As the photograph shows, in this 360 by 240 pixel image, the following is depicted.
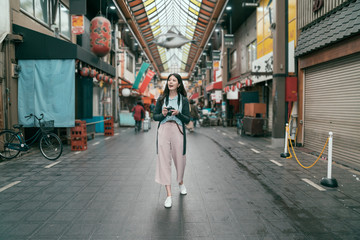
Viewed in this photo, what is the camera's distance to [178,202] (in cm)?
417

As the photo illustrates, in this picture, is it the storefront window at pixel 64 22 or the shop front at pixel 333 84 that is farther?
the storefront window at pixel 64 22

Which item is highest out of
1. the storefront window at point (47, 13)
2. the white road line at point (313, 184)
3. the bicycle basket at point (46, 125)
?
the storefront window at point (47, 13)

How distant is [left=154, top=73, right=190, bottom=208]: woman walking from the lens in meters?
4.01

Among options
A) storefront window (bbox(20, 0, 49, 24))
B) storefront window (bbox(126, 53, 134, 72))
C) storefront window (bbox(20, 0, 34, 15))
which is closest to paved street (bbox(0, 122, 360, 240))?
storefront window (bbox(20, 0, 34, 15))

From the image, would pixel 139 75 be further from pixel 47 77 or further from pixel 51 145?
pixel 51 145

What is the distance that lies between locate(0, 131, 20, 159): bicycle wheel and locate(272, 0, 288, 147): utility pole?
835 cm

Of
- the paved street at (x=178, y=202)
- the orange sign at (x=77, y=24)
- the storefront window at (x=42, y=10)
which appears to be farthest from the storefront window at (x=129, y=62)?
the paved street at (x=178, y=202)

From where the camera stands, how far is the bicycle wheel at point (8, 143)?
7.30 m

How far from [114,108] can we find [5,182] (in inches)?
632

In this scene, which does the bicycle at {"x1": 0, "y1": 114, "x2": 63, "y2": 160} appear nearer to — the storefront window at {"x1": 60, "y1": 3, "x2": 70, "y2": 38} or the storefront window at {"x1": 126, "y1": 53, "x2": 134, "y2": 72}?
the storefront window at {"x1": 60, "y1": 3, "x2": 70, "y2": 38}

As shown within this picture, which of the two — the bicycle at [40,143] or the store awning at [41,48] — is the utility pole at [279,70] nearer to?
the store awning at [41,48]

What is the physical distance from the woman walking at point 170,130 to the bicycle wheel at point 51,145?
4.49 meters

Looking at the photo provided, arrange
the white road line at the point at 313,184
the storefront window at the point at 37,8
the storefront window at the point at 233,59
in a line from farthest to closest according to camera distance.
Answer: the storefront window at the point at 233,59 < the storefront window at the point at 37,8 < the white road line at the point at 313,184

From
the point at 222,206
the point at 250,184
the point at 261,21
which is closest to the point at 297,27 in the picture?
the point at 261,21
